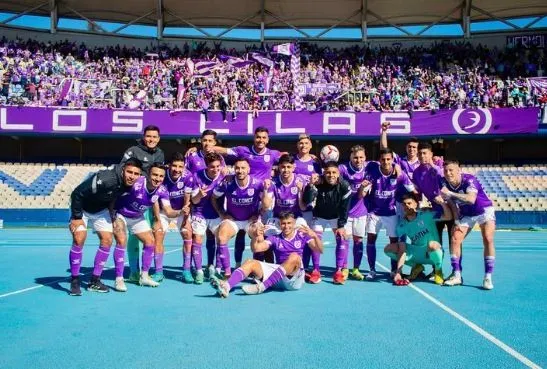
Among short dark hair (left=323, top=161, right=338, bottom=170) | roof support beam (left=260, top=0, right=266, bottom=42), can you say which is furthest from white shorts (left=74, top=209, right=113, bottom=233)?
roof support beam (left=260, top=0, right=266, bottom=42)

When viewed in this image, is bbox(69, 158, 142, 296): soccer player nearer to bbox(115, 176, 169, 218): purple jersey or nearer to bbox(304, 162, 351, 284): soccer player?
bbox(115, 176, 169, 218): purple jersey

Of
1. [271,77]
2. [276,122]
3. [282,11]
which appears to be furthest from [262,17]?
[276,122]

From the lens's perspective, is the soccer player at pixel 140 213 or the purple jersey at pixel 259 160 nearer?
the soccer player at pixel 140 213

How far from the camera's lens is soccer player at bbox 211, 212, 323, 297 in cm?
607

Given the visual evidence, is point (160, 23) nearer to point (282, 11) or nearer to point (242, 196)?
point (282, 11)

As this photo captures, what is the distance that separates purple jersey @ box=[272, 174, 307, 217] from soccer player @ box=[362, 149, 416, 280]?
3.91ft

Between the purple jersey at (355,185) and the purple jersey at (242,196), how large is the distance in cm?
150

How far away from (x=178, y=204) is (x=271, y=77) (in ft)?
68.1

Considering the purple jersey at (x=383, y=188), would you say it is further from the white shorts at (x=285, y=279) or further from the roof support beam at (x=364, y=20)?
the roof support beam at (x=364, y=20)

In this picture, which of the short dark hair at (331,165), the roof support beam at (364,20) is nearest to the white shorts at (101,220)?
the short dark hair at (331,165)

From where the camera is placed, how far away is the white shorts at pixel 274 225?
7170 mm

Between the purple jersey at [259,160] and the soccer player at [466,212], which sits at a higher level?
the purple jersey at [259,160]

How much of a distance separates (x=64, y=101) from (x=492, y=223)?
22.8m

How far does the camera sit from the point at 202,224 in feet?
25.1
